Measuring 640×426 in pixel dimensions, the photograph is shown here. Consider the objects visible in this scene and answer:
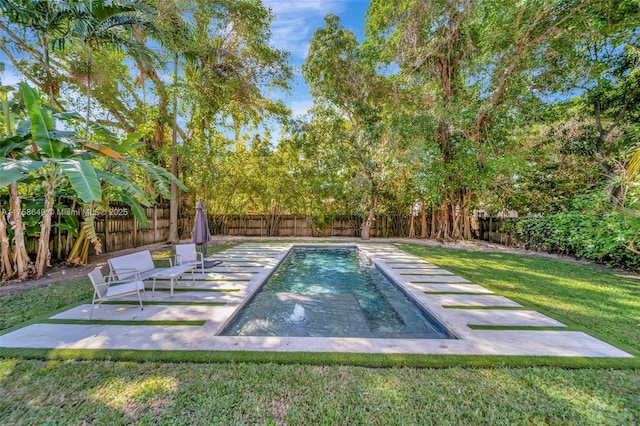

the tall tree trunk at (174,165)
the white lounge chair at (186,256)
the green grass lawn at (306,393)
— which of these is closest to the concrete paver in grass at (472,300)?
the green grass lawn at (306,393)

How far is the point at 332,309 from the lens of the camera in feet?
14.9

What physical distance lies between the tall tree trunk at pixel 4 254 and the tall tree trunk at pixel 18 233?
0.32ft

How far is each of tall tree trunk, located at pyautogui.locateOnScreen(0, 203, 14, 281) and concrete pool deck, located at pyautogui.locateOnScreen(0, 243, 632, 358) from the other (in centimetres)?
337

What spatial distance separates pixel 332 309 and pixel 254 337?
68.3 inches

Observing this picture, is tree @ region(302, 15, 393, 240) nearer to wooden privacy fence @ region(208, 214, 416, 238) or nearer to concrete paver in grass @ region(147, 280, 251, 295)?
wooden privacy fence @ region(208, 214, 416, 238)

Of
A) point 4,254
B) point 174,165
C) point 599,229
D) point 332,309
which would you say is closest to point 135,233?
point 174,165

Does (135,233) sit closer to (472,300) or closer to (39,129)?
(39,129)

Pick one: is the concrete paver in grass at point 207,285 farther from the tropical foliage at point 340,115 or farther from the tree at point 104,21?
the tree at point 104,21

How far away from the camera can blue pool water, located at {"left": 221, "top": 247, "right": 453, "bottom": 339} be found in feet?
11.9

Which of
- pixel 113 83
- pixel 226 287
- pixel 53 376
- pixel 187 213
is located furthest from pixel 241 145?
pixel 53 376

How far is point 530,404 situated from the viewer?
83.2 inches

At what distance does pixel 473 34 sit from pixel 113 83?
14707 mm

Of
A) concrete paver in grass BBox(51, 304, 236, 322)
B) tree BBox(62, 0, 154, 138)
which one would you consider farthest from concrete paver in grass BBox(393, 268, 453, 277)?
tree BBox(62, 0, 154, 138)

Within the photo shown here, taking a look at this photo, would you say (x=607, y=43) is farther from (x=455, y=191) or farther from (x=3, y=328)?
(x=3, y=328)
